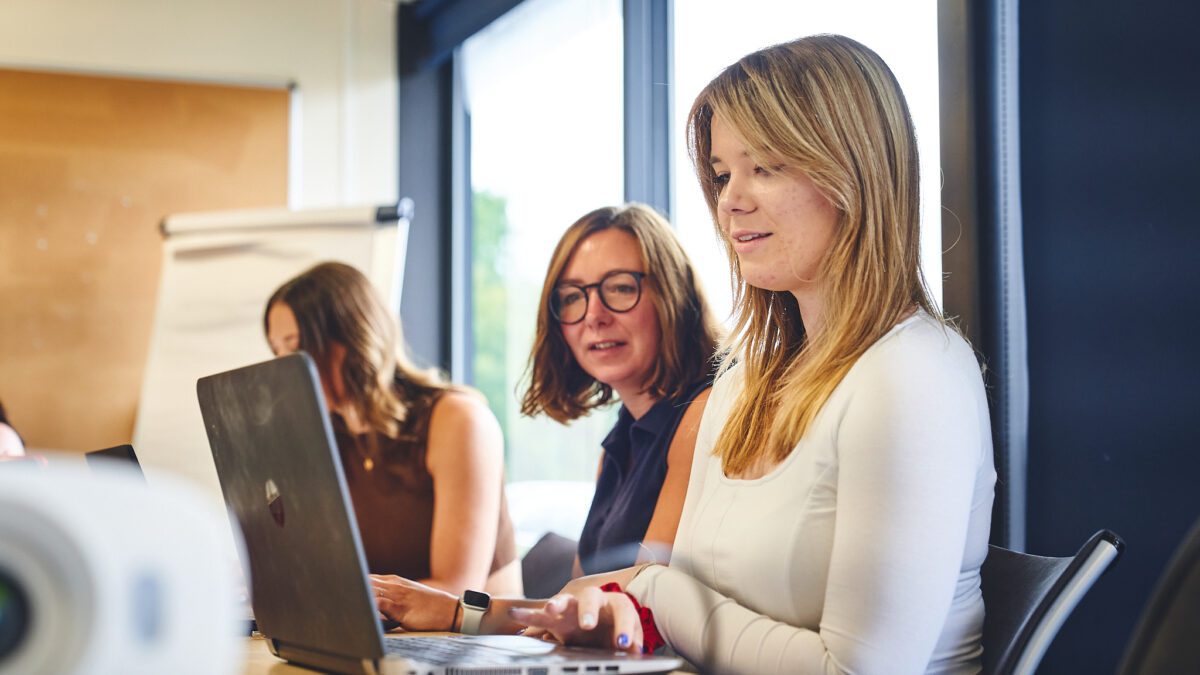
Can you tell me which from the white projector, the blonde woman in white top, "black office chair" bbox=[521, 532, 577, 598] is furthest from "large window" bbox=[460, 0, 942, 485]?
the white projector

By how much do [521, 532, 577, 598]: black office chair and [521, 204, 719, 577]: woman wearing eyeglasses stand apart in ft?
0.10

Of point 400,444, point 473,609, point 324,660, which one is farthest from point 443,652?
point 400,444

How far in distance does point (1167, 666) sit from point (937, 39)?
1.42m

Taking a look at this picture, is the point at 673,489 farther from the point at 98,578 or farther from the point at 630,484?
the point at 98,578

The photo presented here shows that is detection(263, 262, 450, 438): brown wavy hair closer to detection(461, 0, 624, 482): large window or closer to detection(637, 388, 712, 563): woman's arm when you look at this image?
detection(461, 0, 624, 482): large window

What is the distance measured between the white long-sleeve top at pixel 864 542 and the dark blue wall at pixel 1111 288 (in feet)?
1.27

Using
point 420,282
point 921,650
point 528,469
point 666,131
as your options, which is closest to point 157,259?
point 420,282

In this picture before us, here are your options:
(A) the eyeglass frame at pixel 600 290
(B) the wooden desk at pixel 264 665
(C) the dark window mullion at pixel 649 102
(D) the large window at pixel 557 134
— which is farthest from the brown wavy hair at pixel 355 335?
(B) the wooden desk at pixel 264 665

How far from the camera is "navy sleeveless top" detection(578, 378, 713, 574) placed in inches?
75.0

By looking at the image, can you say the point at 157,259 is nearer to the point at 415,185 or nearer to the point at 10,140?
the point at 10,140

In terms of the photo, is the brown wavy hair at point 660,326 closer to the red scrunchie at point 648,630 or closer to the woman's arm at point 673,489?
the woman's arm at point 673,489

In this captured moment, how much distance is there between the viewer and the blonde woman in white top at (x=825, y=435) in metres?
1.11

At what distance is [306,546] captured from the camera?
0.99m

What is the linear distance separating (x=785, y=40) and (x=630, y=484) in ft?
2.82
